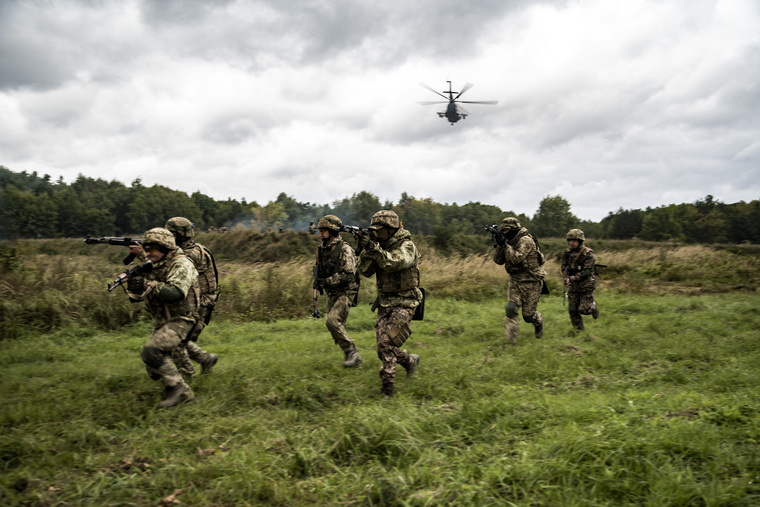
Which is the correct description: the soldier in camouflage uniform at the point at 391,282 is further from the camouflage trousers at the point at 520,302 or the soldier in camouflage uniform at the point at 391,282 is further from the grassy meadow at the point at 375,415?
the camouflage trousers at the point at 520,302

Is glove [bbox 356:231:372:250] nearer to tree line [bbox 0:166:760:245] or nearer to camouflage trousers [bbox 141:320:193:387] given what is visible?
camouflage trousers [bbox 141:320:193:387]

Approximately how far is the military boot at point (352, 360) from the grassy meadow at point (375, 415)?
0.48ft

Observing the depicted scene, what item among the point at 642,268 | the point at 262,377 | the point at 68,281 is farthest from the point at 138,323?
the point at 642,268

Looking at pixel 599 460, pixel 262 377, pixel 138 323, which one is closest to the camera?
pixel 599 460

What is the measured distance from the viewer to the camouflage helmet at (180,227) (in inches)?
229

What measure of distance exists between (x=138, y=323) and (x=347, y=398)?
6.11 m

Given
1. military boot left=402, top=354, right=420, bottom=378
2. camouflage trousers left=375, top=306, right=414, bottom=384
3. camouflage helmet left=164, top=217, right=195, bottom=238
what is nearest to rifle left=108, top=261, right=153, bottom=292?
camouflage helmet left=164, top=217, right=195, bottom=238

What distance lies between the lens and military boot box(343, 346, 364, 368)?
613 cm

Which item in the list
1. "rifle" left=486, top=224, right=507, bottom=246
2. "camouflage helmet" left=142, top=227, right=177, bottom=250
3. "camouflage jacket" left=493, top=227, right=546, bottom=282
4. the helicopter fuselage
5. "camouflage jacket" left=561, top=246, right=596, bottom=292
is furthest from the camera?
the helicopter fuselage

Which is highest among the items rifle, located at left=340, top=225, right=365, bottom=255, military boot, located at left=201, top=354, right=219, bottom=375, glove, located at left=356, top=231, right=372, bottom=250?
rifle, located at left=340, top=225, right=365, bottom=255

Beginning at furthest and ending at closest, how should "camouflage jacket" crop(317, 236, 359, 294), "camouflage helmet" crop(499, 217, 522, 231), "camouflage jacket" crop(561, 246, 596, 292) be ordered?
"camouflage jacket" crop(561, 246, 596, 292), "camouflage helmet" crop(499, 217, 522, 231), "camouflage jacket" crop(317, 236, 359, 294)

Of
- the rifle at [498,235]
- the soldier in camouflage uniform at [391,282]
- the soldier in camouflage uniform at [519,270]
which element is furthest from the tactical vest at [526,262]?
the soldier in camouflage uniform at [391,282]

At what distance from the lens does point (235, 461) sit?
3.29 m

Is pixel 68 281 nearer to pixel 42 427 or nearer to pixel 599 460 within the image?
pixel 42 427
